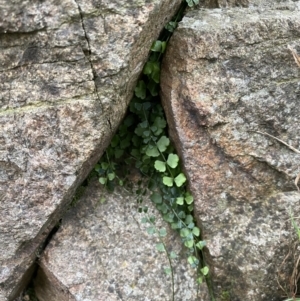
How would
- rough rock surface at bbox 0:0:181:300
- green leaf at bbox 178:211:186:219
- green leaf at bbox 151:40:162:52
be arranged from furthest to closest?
green leaf at bbox 178:211:186:219 → green leaf at bbox 151:40:162:52 → rough rock surface at bbox 0:0:181:300

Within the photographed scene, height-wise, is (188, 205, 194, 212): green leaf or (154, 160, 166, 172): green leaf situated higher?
(154, 160, 166, 172): green leaf

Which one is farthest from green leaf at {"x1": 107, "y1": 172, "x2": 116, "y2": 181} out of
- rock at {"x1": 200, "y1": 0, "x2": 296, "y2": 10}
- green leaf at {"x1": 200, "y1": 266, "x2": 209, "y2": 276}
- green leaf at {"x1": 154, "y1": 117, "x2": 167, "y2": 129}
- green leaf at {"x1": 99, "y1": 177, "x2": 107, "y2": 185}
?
rock at {"x1": 200, "y1": 0, "x2": 296, "y2": 10}

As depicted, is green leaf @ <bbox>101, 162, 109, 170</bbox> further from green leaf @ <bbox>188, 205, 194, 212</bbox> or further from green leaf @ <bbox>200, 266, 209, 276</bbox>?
green leaf @ <bbox>200, 266, 209, 276</bbox>

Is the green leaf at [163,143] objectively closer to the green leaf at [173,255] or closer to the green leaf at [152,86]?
the green leaf at [152,86]

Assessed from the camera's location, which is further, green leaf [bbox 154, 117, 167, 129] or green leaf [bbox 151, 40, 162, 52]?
green leaf [bbox 154, 117, 167, 129]

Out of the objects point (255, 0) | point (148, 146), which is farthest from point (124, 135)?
point (255, 0)

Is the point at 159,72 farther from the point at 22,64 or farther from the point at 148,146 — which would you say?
the point at 22,64

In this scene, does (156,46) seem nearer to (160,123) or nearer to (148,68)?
(148,68)

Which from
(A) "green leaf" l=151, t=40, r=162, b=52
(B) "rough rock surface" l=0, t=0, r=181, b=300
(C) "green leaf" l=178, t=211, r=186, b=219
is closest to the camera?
(B) "rough rock surface" l=0, t=0, r=181, b=300
